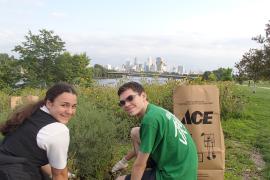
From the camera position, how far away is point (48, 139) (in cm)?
290

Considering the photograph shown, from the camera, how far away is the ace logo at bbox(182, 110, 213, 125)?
5.00m

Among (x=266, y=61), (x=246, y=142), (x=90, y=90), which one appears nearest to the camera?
(x=246, y=142)

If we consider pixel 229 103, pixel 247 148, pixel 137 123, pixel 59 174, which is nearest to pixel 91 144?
pixel 59 174

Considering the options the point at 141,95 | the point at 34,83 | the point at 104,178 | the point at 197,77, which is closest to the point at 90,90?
the point at 197,77

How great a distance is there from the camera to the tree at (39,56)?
38.5 metres

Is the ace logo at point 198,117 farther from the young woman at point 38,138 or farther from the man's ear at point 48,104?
the man's ear at point 48,104

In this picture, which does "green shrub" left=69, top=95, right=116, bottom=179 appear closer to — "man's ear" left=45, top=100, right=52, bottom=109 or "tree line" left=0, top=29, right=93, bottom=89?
"man's ear" left=45, top=100, right=52, bottom=109

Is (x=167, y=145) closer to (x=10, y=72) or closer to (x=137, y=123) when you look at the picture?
(x=137, y=123)

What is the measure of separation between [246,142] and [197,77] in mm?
3664

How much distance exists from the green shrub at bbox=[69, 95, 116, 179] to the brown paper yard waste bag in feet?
3.15

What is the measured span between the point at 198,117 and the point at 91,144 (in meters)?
1.34

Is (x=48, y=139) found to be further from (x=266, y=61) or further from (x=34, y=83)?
(x=34, y=83)

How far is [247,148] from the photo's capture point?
8.45m

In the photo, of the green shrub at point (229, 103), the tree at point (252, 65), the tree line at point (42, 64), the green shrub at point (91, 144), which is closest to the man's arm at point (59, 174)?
the green shrub at point (91, 144)
